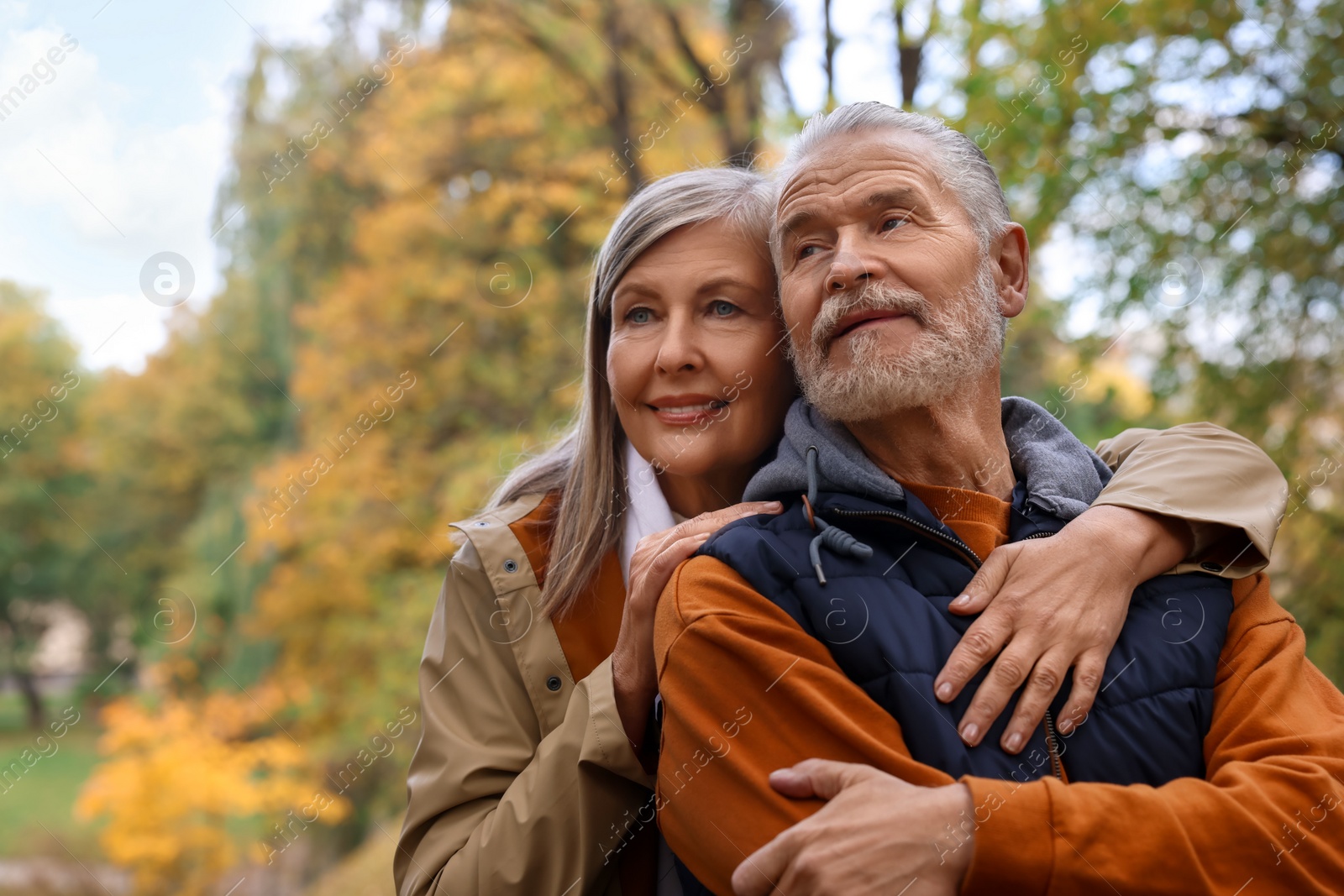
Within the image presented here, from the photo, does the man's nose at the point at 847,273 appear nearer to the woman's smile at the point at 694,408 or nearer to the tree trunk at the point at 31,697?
the woman's smile at the point at 694,408

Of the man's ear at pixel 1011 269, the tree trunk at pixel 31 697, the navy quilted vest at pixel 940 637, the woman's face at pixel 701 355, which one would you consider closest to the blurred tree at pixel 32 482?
the tree trunk at pixel 31 697

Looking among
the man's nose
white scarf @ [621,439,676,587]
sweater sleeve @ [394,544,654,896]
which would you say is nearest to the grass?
sweater sleeve @ [394,544,654,896]

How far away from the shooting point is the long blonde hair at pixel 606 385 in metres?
2.30

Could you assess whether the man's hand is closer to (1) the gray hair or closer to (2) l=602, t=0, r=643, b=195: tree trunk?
(1) the gray hair

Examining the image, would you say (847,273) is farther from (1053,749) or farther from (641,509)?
(1053,749)

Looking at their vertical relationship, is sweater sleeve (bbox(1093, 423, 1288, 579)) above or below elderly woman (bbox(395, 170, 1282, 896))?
below

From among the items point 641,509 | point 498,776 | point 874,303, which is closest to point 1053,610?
point 874,303

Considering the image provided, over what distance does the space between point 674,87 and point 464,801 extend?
9.14 meters

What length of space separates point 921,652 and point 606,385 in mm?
1150

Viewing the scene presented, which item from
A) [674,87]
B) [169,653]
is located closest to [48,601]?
[169,653]

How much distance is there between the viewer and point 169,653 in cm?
1334

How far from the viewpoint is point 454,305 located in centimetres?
1057

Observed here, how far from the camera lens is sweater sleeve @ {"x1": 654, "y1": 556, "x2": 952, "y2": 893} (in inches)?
60.2

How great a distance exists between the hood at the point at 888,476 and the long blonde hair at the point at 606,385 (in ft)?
1.46
